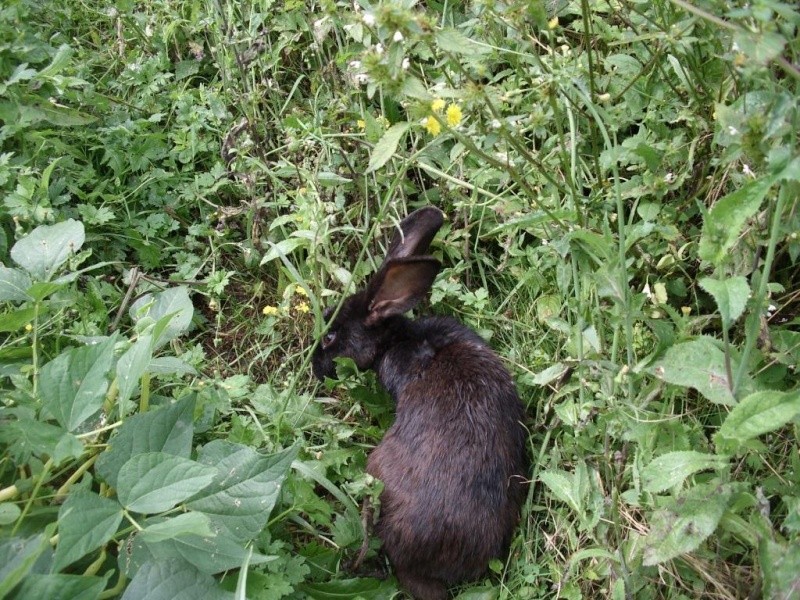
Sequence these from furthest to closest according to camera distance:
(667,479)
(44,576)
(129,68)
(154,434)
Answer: (129,68), (154,434), (667,479), (44,576)

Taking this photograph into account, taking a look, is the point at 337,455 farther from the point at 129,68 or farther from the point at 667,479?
the point at 129,68

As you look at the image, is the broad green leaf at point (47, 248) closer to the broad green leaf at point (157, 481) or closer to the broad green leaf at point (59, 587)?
the broad green leaf at point (157, 481)

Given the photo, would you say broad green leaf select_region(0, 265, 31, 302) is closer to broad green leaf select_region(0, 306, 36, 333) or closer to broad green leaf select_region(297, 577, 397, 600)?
broad green leaf select_region(0, 306, 36, 333)

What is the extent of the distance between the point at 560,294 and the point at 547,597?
1189mm

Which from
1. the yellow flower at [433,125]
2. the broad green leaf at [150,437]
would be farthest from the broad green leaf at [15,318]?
the yellow flower at [433,125]

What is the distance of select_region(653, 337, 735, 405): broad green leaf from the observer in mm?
2500

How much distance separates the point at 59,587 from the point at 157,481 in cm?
36

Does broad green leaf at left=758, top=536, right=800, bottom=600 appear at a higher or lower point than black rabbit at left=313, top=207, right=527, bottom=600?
higher

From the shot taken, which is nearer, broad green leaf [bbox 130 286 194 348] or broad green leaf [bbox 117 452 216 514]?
broad green leaf [bbox 117 452 216 514]

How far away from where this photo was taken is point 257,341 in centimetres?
392

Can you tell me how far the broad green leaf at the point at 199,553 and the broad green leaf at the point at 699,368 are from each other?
1321 mm

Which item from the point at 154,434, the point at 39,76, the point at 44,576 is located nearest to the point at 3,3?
the point at 39,76

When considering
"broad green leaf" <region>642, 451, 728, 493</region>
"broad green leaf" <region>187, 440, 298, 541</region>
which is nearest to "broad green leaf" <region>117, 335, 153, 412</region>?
"broad green leaf" <region>187, 440, 298, 541</region>

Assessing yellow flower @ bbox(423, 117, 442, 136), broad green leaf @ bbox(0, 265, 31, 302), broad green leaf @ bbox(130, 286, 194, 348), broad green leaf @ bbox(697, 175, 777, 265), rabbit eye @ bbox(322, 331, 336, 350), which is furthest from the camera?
rabbit eye @ bbox(322, 331, 336, 350)
